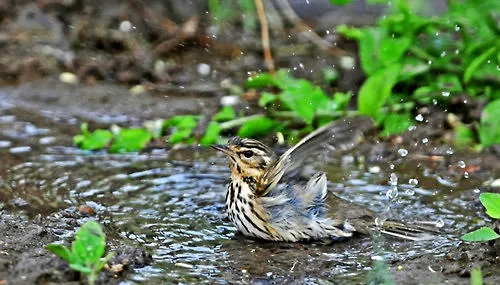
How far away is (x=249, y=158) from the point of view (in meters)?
6.99

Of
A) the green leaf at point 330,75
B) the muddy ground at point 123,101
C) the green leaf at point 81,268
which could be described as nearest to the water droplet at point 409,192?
the muddy ground at point 123,101

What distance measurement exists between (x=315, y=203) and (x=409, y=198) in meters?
0.95

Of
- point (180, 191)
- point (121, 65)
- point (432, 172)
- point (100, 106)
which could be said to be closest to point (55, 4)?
point (121, 65)

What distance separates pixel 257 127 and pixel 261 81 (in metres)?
0.82

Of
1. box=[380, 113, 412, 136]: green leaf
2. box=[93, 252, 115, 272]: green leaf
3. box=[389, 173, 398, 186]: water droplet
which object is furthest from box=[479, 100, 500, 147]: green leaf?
box=[93, 252, 115, 272]: green leaf

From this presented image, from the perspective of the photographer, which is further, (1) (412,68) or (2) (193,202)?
(1) (412,68)

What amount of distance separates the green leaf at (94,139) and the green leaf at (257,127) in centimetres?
114

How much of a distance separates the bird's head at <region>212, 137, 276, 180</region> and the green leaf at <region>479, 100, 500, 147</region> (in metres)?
2.15

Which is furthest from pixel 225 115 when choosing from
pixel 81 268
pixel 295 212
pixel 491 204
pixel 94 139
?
pixel 81 268

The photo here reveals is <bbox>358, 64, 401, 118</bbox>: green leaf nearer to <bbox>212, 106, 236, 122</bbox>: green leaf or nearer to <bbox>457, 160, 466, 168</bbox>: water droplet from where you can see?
<bbox>457, 160, 466, 168</bbox>: water droplet

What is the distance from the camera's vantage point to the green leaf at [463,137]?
8.53 m

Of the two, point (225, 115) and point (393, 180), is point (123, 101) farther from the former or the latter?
point (393, 180)

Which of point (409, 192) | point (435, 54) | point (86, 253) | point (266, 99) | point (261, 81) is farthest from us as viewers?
point (261, 81)

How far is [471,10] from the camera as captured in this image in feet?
29.3
